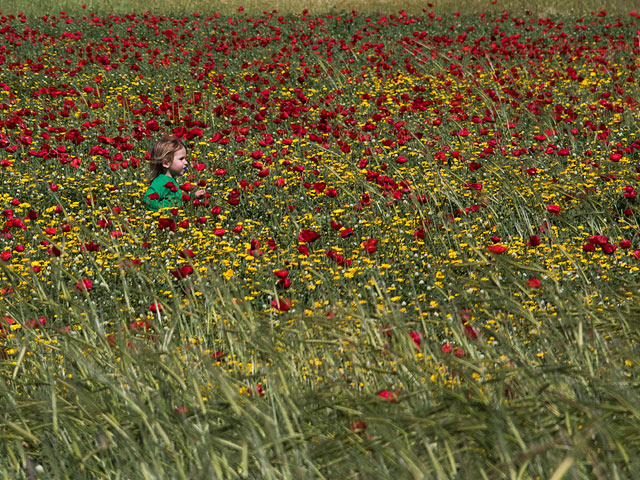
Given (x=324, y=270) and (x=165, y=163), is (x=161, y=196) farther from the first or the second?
(x=324, y=270)

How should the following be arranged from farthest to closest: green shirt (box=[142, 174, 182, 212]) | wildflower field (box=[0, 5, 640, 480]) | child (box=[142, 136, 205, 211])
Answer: child (box=[142, 136, 205, 211]), green shirt (box=[142, 174, 182, 212]), wildflower field (box=[0, 5, 640, 480])

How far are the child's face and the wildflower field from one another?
0.31 meters

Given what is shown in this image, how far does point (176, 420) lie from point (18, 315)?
188cm

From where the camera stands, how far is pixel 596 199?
219 inches

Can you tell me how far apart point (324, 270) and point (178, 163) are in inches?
89.7

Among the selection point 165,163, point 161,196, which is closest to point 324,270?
point 161,196

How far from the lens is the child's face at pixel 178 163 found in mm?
Result: 6383

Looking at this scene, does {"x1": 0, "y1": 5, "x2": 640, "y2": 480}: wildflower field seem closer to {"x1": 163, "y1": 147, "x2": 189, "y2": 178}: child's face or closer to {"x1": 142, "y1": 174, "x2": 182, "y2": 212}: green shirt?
{"x1": 142, "y1": 174, "x2": 182, "y2": 212}: green shirt

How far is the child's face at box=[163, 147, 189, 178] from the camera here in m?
6.38

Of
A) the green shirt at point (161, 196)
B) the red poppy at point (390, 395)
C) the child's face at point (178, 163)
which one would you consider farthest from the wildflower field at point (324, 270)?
the child's face at point (178, 163)

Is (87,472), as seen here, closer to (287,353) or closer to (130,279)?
(287,353)

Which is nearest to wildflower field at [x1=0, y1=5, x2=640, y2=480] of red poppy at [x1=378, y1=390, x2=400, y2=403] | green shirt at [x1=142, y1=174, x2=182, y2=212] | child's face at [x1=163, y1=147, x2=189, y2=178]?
red poppy at [x1=378, y1=390, x2=400, y2=403]

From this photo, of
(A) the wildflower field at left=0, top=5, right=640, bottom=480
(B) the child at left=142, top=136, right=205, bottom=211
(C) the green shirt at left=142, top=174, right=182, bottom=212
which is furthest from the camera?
(B) the child at left=142, top=136, right=205, bottom=211

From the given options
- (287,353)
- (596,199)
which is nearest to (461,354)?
(287,353)
